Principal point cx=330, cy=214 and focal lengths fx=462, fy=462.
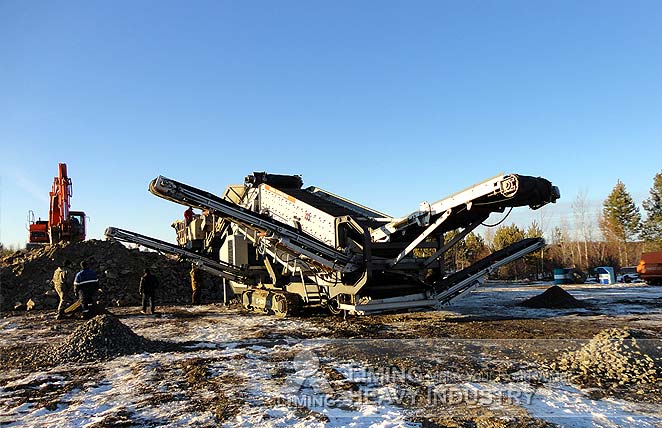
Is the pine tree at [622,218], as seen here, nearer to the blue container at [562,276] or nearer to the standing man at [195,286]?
the blue container at [562,276]

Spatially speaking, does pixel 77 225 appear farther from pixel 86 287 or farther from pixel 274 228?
pixel 274 228

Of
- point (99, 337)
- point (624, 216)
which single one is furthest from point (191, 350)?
point (624, 216)

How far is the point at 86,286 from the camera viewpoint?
1127 centimetres

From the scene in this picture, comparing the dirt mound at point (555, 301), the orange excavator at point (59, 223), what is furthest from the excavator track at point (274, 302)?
the orange excavator at point (59, 223)

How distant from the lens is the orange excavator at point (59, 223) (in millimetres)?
19609

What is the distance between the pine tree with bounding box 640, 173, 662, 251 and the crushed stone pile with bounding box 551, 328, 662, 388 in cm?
4213

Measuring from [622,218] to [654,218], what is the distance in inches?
130

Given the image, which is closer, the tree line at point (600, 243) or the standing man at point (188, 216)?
the standing man at point (188, 216)

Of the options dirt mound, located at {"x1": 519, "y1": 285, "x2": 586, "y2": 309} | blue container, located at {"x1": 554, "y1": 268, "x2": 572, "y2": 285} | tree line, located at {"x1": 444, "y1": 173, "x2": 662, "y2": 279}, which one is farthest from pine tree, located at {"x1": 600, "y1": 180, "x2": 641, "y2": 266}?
dirt mound, located at {"x1": 519, "y1": 285, "x2": 586, "y2": 309}

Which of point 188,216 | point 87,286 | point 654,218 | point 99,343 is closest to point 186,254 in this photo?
point 87,286

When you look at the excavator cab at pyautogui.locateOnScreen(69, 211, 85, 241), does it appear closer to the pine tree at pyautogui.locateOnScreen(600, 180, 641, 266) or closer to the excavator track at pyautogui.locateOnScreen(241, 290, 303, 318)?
the excavator track at pyautogui.locateOnScreen(241, 290, 303, 318)

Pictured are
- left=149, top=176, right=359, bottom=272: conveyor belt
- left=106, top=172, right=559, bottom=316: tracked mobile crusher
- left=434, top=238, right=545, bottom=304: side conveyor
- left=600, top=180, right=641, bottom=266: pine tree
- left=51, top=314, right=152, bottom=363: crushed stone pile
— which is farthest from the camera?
left=600, top=180, right=641, bottom=266: pine tree

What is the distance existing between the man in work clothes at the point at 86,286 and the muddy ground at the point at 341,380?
1.86 m

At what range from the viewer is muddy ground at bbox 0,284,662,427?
13.9 ft
